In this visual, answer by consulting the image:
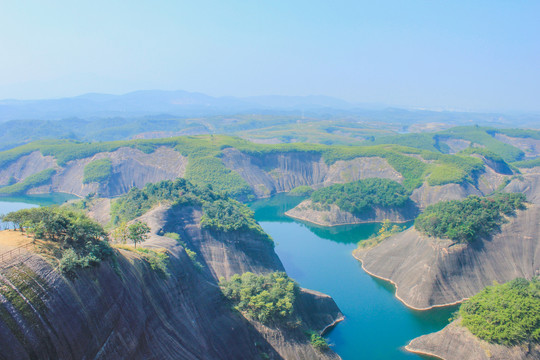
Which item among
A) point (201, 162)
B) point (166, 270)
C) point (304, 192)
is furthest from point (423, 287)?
point (201, 162)

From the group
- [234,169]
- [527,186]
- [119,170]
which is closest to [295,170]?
[234,169]

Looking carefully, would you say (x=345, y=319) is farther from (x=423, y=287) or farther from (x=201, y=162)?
(x=201, y=162)

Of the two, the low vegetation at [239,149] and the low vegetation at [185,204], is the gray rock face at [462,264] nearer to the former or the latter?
the low vegetation at [185,204]

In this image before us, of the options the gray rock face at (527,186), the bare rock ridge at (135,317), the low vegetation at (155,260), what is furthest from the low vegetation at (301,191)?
the low vegetation at (155,260)

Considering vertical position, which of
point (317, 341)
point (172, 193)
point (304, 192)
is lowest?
point (304, 192)

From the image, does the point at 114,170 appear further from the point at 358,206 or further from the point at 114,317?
the point at 114,317

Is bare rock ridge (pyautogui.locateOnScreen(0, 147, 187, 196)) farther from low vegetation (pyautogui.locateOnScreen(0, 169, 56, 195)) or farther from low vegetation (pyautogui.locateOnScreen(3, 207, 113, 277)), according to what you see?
low vegetation (pyautogui.locateOnScreen(3, 207, 113, 277))
